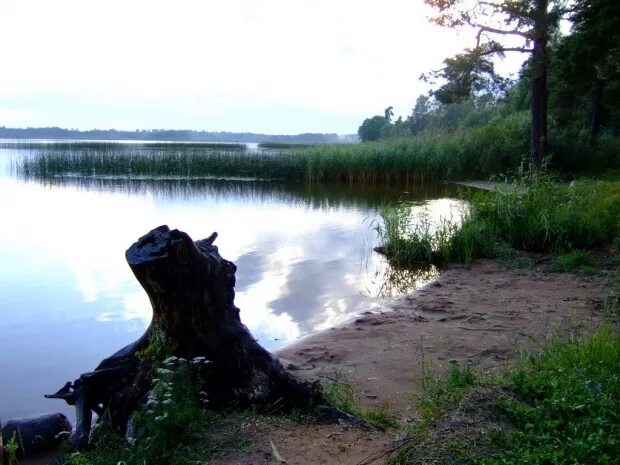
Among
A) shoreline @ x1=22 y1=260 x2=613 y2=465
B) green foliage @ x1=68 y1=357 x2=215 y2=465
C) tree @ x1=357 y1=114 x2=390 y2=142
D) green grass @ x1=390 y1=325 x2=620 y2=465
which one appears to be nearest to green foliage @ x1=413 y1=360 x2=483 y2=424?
green grass @ x1=390 y1=325 x2=620 y2=465

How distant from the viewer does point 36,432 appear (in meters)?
4.57

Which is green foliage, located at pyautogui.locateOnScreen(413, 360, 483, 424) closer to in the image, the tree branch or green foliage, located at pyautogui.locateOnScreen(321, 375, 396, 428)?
green foliage, located at pyautogui.locateOnScreen(321, 375, 396, 428)

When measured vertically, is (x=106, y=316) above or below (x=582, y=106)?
below

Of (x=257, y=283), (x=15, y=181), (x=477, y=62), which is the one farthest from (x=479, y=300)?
(x=15, y=181)

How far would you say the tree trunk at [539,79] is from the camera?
17453 mm

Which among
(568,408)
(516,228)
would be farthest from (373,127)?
(568,408)

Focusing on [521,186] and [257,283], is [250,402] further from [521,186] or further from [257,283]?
[521,186]

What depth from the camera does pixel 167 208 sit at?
771 inches

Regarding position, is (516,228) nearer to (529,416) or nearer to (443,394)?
(443,394)

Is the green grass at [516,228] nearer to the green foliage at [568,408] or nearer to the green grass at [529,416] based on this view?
the green foliage at [568,408]

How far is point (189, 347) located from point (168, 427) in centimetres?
74

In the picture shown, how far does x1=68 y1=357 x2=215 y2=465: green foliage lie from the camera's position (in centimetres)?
318

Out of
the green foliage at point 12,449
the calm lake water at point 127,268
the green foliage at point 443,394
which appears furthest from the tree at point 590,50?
the green foliage at point 12,449

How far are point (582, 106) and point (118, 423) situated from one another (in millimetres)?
29205
